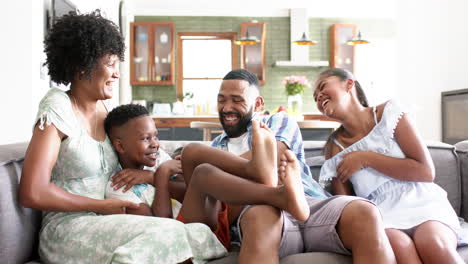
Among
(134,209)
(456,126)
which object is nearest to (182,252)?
(134,209)

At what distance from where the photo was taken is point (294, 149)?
1.90 metres

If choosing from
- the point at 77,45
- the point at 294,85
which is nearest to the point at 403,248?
the point at 77,45

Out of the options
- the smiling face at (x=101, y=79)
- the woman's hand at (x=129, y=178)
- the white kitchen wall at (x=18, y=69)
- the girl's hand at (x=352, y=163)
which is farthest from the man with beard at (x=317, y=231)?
the white kitchen wall at (x=18, y=69)

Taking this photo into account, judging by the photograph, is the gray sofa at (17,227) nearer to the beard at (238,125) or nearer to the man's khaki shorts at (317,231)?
the man's khaki shorts at (317,231)

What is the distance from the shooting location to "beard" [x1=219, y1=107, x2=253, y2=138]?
1.97m

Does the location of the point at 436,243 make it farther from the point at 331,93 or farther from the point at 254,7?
the point at 254,7

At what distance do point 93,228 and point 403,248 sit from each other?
98cm

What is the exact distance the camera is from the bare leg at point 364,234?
1311 mm

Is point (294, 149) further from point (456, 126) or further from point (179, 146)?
point (456, 126)

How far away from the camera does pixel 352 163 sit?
1822 mm

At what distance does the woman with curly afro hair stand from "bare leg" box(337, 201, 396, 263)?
1.37 feet

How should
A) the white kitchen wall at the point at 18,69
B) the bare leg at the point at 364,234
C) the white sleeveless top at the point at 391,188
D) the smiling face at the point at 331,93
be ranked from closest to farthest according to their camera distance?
the bare leg at the point at 364,234 → the white sleeveless top at the point at 391,188 → the smiling face at the point at 331,93 → the white kitchen wall at the point at 18,69

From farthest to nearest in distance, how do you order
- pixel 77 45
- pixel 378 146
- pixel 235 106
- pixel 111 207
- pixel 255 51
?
pixel 255 51 < pixel 235 106 < pixel 378 146 < pixel 77 45 < pixel 111 207

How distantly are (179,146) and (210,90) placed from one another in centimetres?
544
